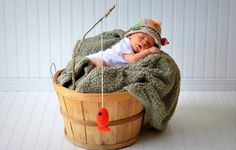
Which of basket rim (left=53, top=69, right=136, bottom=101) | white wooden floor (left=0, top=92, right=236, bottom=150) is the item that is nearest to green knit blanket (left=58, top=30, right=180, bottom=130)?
basket rim (left=53, top=69, right=136, bottom=101)

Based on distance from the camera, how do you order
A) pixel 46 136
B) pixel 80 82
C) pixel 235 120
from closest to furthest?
1. pixel 80 82
2. pixel 46 136
3. pixel 235 120

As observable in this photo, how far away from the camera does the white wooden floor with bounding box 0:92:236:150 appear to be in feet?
7.61

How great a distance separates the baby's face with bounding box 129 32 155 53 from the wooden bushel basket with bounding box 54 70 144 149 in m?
0.29

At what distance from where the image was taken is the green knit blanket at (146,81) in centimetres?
217

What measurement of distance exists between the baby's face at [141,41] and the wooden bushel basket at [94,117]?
0.96 feet

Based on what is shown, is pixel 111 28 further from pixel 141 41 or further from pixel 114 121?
pixel 114 121

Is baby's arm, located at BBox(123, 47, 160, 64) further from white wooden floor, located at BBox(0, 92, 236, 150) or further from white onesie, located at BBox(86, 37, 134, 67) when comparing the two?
white wooden floor, located at BBox(0, 92, 236, 150)

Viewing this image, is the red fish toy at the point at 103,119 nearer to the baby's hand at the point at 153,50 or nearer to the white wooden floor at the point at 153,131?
the white wooden floor at the point at 153,131

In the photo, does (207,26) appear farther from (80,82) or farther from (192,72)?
(80,82)

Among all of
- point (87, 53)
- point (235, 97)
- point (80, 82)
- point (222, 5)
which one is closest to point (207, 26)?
point (222, 5)

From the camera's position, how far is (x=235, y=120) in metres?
2.59

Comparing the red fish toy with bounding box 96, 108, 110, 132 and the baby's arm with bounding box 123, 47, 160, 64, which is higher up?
the baby's arm with bounding box 123, 47, 160, 64

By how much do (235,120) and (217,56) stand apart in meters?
0.52

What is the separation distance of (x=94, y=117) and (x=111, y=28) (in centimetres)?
86
